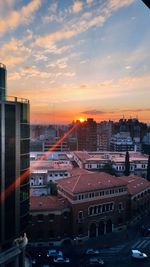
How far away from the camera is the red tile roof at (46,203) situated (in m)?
30.9

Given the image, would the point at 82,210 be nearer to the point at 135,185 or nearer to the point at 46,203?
the point at 46,203

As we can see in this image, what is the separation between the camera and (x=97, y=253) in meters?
28.0

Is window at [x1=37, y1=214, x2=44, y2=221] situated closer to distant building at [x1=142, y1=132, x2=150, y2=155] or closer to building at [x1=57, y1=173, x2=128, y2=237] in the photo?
building at [x1=57, y1=173, x2=128, y2=237]

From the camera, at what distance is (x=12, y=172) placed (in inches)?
653

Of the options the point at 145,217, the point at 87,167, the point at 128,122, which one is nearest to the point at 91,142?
the point at 128,122

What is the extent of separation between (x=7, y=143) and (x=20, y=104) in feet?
7.91

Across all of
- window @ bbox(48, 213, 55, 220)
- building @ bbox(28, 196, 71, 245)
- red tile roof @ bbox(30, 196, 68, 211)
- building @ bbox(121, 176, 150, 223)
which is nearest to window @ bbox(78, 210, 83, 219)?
building @ bbox(28, 196, 71, 245)

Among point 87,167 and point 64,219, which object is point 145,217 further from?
point 87,167

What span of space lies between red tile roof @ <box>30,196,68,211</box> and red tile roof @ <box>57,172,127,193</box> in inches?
65.7

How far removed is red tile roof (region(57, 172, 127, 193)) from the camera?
32531 millimetres

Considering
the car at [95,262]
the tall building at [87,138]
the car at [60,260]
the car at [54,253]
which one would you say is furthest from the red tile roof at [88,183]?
the tall building at [87,138]

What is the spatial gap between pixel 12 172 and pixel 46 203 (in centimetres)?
1639

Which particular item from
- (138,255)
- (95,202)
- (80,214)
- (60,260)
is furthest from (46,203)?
(138,255)

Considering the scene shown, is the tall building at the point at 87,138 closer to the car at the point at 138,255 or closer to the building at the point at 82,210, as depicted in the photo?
the building at the point at 82,210
